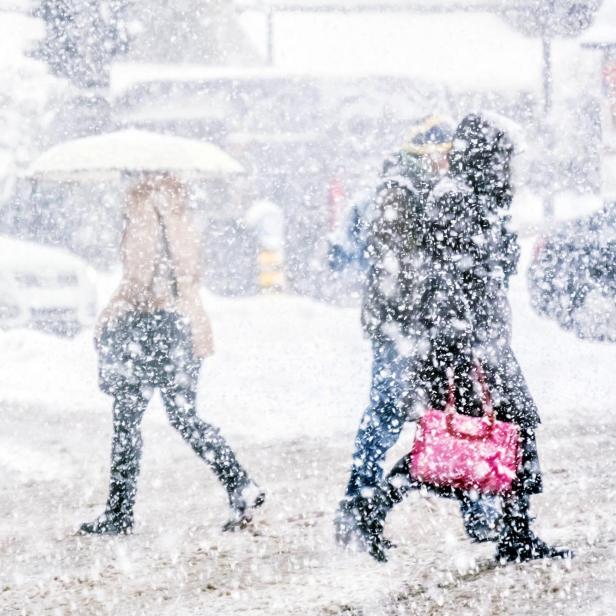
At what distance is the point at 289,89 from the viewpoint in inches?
651

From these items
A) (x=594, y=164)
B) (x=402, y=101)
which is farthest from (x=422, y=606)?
(x=594, y=164)

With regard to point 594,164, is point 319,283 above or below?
below

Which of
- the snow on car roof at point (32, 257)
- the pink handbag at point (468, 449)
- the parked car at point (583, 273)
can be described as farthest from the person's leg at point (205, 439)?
the snow on car roof at point (32, 257)

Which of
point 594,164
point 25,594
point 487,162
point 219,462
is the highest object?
point 594,164

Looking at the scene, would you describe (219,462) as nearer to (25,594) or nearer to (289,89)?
(25,594)

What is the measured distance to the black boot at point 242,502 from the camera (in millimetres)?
5062

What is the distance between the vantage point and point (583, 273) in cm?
1113

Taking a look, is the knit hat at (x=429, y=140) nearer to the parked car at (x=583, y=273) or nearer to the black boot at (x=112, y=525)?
the black boot at (x=112, y=525)

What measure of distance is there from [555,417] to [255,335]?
439 centimetres

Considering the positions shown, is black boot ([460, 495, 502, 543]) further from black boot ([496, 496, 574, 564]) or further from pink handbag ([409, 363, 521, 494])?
pink handbag ([409, 363, 521, 494])

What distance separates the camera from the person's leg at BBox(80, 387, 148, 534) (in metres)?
4.94

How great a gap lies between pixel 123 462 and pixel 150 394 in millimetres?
343

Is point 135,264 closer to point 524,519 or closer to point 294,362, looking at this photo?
point 524,519

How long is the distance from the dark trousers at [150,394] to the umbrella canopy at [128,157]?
1.41 m
